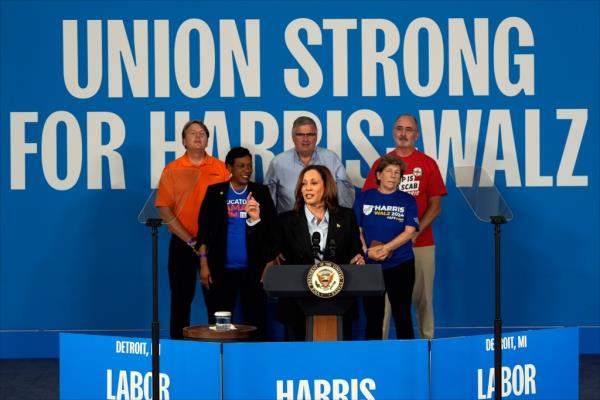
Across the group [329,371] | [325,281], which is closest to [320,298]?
[325,281]

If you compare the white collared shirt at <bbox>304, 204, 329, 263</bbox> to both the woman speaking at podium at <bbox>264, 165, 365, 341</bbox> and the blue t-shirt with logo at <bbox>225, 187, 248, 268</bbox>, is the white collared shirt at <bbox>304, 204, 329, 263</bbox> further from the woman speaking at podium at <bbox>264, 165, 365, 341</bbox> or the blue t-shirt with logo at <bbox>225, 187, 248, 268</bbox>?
the blue t-shirt with logo at <bbox>225, 187, 248, 268</bbox>

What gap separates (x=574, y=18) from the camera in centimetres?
710

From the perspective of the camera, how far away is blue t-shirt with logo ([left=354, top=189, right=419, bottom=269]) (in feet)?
19.2

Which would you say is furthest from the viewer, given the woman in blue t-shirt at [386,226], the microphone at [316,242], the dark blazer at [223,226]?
the dark blazer at [223,226]

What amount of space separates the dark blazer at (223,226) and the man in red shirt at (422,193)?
2.27 ft

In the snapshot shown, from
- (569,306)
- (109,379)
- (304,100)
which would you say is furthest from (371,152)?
(109,379)

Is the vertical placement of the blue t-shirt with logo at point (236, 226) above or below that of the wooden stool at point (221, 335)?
above

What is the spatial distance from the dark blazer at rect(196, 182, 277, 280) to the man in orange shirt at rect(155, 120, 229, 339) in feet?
0.85

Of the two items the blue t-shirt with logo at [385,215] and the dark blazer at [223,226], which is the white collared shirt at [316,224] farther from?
the dark blazer at [223,226]

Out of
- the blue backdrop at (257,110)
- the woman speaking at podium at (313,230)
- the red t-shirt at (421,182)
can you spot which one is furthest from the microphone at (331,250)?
the blue backdrop at (257,110)

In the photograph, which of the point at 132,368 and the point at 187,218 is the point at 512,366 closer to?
the point at 132,368

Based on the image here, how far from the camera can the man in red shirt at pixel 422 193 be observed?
647 centimetres

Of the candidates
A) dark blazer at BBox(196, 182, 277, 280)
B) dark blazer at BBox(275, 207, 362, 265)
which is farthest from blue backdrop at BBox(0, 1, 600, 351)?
dark blazer at BBox(275, 207, 362, 265)

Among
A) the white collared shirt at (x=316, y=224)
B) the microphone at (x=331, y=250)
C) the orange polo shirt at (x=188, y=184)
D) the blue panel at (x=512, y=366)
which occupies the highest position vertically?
the orange polo shirt at (x=188, y=184)
